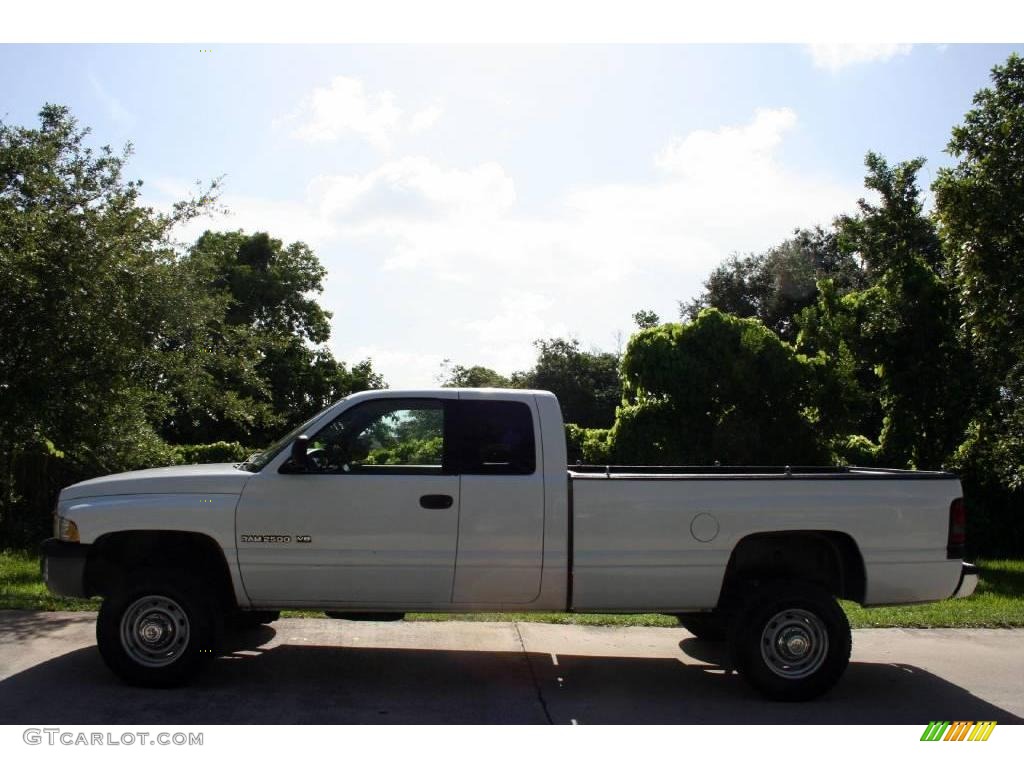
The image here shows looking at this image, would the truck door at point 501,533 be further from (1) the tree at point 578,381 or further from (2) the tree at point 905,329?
(1) the tree at point 578,381

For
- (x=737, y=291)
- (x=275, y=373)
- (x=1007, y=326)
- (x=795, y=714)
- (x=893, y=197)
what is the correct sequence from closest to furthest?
(x=795, y=714) → (x=1007, y=326) → (x=893, y=197) → (x=275, y=373) → (x=737, y=291)

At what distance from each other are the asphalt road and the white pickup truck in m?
0.39

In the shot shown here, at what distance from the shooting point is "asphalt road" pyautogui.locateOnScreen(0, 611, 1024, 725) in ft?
20.8

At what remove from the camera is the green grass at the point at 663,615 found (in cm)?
938

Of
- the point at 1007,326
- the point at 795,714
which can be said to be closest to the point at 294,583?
the point at 795,714

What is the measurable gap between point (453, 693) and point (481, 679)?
43 cm

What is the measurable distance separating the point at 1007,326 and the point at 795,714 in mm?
8999

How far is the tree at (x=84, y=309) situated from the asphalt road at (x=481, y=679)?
338 centimetres

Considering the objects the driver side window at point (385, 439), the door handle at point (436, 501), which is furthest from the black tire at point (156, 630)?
the door handle at point (436, 501)

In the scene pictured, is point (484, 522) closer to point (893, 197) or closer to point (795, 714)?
point (795, 714)

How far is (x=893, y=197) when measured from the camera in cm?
1575

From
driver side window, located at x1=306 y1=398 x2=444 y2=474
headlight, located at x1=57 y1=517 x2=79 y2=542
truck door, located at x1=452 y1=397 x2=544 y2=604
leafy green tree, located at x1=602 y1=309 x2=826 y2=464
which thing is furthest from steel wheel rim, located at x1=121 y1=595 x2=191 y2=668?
leafy green tree, located at x1=602 y1=309 x2=826 y2=464

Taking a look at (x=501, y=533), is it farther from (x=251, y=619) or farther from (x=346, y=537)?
(x=251, y=619)
